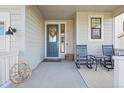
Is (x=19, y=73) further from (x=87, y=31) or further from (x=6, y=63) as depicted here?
(x=87, y=31)

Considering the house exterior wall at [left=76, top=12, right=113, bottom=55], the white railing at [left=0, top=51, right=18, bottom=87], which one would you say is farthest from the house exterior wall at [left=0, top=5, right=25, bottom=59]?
the house exterior wall at [left=76, top=12, right=113, bottom=55]

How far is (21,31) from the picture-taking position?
5.77 metres

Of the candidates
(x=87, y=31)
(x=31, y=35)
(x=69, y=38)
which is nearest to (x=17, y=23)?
(x=31, y=35)

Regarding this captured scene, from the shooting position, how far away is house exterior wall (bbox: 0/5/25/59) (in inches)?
227

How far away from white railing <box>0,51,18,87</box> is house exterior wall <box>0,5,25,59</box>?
1.33 ft

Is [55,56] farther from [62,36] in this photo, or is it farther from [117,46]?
[117,46]

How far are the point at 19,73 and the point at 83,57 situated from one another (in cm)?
351

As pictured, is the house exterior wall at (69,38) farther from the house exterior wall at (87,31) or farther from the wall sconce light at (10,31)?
the wall sconce light at (10,31)

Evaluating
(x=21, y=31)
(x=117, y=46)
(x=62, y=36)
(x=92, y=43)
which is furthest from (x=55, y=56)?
(x=21, y=31)

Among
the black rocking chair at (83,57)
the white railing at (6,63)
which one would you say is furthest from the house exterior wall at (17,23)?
the black rocking chair at (83,57)

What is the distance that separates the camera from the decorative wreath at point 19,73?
515cm

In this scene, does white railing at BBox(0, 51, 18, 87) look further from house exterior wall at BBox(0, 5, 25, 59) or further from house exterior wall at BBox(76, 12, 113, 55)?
Answer: house exterior wall at BBox(76, 12, 113, 55)

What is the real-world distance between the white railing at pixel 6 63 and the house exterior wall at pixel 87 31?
14.3ft

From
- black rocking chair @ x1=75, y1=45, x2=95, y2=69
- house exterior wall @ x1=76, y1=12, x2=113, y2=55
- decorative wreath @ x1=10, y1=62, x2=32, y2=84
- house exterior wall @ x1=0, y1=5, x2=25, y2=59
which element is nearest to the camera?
decorative wreath @ x1=10, y1=62, x2=32, y2=84
